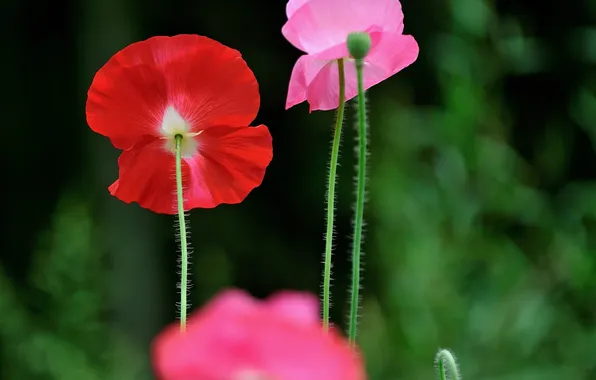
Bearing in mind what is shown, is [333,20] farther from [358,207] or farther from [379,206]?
[379,206]

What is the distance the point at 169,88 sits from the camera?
1.44 feet

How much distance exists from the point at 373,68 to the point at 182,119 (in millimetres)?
99

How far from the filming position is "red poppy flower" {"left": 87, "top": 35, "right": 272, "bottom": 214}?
1.40 feet

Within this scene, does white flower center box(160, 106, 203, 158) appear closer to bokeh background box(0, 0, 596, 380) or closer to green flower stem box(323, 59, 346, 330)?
green flower stem box(323, 59, 346, 330)

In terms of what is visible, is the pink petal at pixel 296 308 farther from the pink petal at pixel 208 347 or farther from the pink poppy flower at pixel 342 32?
the pink poppy flower at pixel 342 32

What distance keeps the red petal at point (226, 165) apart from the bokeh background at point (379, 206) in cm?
122

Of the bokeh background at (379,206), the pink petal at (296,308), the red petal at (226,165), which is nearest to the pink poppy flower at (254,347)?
the pink petal at (296,308)

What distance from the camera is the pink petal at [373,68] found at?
45cm

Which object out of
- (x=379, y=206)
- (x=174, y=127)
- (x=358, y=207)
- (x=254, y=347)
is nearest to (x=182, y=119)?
(x=174, y=127)

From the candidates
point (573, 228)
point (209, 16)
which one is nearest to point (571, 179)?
point (573, 228)

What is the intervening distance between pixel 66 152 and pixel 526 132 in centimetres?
150

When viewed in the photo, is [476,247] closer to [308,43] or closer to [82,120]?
[308,43]

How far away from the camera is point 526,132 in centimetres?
233

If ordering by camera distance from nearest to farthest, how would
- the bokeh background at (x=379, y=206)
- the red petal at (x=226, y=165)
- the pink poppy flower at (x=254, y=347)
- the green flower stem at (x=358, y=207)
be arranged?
the pink poppy flower at (x=254, y=347) → the green flower stem at (x=358, y=207) → the red petal at (x=226, y=165) → the bokeh background at (x=379, y=206)
